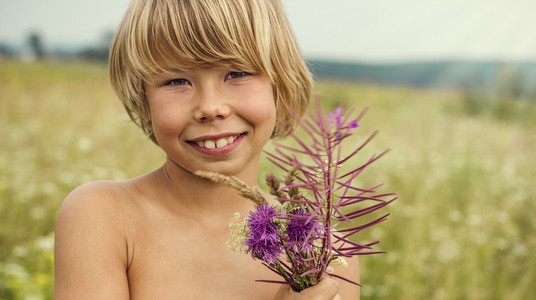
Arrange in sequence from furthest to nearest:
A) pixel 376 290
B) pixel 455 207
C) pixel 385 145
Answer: pixel 385 145
pixel 455 207
pixel 376 290

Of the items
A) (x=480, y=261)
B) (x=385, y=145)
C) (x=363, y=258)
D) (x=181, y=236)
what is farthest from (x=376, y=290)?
(x=385, y=145)

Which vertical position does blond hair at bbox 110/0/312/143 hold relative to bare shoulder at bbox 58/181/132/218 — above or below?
above

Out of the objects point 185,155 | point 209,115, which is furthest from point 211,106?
point 185,155

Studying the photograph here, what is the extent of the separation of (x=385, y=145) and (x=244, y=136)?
3734 millimetres

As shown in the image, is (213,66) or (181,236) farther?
(181,236)

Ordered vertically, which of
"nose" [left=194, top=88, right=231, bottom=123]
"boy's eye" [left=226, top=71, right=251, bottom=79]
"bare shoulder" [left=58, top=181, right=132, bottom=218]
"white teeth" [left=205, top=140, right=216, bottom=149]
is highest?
"boy's eye" [left=226, top=71, right=251, bottom=79]

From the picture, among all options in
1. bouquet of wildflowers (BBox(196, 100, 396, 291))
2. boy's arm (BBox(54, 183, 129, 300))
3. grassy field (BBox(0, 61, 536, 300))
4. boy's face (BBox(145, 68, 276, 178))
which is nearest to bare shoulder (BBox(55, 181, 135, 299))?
boy's arm (BBox(54, 183, 129, 300))

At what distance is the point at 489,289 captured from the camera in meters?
2.58

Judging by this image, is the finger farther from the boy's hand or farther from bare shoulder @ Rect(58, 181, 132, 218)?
bare shoulder @ Rect(58, 181, 132, 218)

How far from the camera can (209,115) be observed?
98cm

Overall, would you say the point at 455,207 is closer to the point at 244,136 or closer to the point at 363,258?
the point at 363,258

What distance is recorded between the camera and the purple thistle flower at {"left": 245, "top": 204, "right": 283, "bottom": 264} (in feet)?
2.21

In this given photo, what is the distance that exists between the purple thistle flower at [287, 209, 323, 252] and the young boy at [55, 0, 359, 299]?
0.38 meters

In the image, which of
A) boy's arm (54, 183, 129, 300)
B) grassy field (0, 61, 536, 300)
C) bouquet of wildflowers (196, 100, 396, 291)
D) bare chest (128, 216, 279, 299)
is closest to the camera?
bouquet of wildflowers (196, 100, 396, 291)
